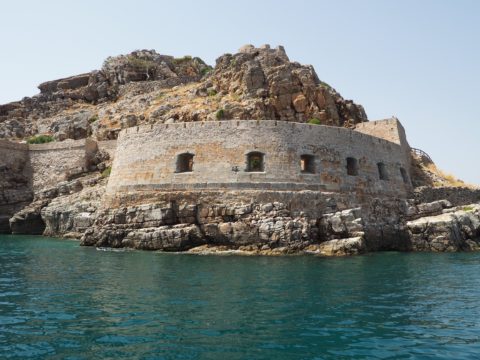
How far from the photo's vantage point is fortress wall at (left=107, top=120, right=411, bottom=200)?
64.6ft

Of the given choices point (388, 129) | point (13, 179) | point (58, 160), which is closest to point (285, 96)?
point (388, 129)

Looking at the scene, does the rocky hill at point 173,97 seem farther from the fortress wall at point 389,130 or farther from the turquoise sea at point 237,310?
the turquoise sea at point 237,310

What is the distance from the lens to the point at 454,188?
2516cm

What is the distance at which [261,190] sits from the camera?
63.1ft

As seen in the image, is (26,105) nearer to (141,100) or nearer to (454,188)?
(141,100)

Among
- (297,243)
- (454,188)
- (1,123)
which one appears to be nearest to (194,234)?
(297,243)

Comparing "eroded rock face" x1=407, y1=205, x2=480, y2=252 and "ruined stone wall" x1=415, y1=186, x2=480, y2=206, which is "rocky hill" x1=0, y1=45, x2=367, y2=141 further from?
"eroded rock face" x1=407, y1=205, x2=480, y2=252

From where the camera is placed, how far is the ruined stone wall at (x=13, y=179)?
1246 inches

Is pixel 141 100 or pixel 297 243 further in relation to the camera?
pixel 141 100

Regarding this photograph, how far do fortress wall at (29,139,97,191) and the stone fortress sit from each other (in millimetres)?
146

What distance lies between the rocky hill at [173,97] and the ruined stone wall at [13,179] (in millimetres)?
5597

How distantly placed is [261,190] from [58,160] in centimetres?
2063

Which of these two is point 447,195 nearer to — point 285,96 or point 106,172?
point 285,96

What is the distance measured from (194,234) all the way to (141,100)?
27250mm
